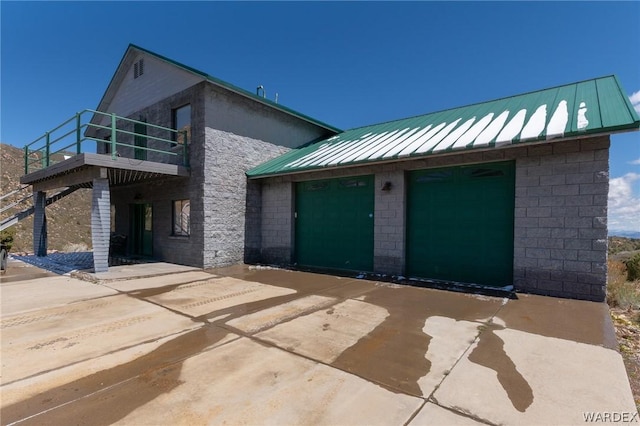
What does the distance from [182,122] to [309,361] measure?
37.9 feet

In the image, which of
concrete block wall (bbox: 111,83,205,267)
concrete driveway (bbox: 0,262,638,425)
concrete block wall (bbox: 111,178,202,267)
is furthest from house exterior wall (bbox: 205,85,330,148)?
concrete driveway (bbox: 0,262,638,425)

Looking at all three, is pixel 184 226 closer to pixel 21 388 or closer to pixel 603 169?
pixel 21 388

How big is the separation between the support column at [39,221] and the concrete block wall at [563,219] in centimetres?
1754

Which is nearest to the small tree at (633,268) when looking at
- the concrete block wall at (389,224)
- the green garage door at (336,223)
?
the concrete block wall at (389,224)

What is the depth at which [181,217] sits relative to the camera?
1248cm

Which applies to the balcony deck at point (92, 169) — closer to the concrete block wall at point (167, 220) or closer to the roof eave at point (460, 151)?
the concrete block wall at point (167, 220)

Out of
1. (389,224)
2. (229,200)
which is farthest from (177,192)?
(389,224)

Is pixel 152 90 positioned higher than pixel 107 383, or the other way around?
pixel 152 90

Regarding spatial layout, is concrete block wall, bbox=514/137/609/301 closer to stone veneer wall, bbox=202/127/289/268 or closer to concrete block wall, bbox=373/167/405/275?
concrete block wall, bbox=373/167/405/275

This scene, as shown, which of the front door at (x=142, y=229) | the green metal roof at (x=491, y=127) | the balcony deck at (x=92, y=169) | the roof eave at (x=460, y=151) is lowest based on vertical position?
the front door at (x=142, y=229)

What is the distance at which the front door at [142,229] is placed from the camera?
46.6 feet

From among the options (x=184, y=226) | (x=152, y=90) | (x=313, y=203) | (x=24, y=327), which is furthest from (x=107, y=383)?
(x=152, y=90)

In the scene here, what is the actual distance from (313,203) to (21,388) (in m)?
9.13

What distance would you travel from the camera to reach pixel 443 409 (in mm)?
2768
